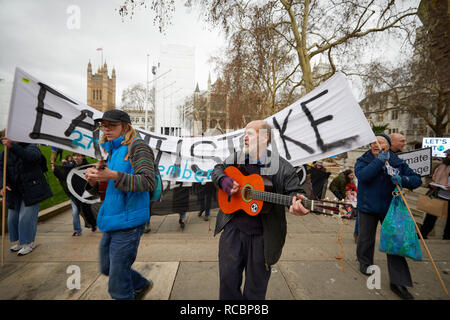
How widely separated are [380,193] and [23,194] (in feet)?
17.3

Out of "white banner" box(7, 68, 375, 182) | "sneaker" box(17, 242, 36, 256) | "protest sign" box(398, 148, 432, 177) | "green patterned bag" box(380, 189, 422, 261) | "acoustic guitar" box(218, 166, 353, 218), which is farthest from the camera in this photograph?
"protest sign" box(398, 148, 432, 177)

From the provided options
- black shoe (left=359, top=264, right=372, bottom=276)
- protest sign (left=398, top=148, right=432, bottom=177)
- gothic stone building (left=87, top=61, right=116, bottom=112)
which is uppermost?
gothic stone building (left=87, top=61, right=116, bottom=112)

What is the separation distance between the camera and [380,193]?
2.91 metres

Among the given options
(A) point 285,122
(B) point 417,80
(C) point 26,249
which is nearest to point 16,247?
(C) point 26,249

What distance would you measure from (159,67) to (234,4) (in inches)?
1219

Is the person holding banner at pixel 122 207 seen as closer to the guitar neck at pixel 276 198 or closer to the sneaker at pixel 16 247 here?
the guitar neck at pixel 276 198

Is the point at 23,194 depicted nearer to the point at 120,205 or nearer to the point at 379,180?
the point at 120,205

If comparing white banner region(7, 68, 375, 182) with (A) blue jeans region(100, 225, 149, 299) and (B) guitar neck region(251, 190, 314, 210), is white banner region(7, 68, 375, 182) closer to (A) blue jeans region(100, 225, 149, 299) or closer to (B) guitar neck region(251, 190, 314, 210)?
(B) guitar neck region(251, 190, 314, 210)

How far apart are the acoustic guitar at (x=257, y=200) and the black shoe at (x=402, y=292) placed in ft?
6.20

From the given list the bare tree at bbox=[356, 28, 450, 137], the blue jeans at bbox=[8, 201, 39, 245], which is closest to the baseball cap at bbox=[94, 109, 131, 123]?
the blue jeans at bbox=[8, 201, 39, 245]

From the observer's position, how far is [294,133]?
11.4 ft

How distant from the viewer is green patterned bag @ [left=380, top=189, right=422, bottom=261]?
2523 mm

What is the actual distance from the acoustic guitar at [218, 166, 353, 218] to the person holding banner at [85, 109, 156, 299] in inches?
29.3
